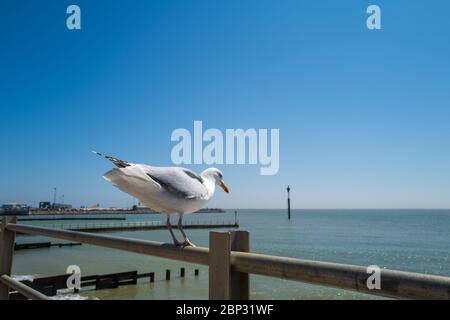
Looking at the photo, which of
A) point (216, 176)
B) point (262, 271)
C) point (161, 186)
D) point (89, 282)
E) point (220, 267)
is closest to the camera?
point (262, 271)

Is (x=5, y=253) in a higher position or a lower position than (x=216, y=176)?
lower

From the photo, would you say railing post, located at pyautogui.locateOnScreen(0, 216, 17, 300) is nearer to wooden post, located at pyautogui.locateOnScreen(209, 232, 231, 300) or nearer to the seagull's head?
the seagull's head

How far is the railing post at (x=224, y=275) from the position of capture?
1.32 m

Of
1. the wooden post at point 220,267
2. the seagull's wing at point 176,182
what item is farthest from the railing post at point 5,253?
the wooden post at point 220,267

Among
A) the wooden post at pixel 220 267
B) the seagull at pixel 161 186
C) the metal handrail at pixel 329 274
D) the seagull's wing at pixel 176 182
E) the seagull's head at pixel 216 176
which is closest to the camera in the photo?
the metal handrail at pixel 329 274

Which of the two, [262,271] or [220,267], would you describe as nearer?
[262,271]

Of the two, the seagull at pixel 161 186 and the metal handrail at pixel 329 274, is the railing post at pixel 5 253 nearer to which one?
the seagull at pixel 161 186

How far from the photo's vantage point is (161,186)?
2295 mm

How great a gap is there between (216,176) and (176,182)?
0.79 m

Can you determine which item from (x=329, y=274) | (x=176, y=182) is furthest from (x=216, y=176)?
(x=329, y=274)

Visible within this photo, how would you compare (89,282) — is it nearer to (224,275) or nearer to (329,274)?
(224,275)

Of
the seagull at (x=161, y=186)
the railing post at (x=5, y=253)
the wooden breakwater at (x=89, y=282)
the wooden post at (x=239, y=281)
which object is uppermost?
the seagull at (x=161, y=186)
